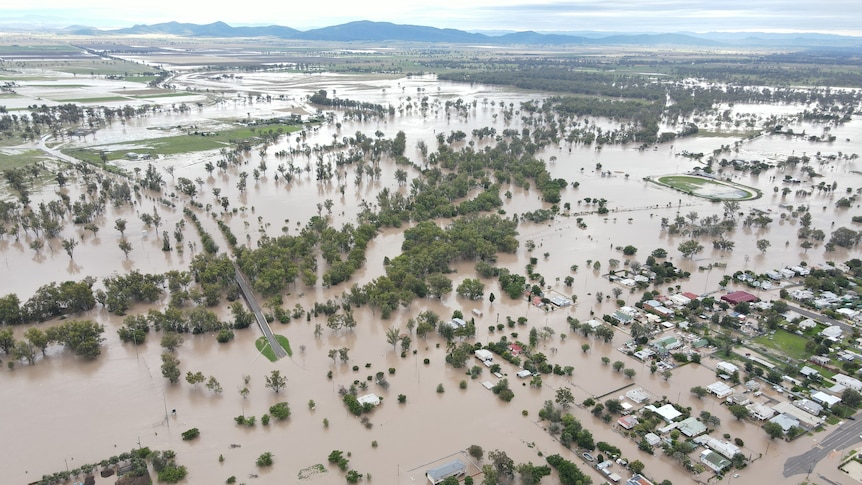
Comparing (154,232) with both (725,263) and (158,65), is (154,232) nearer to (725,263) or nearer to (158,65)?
(725,263)

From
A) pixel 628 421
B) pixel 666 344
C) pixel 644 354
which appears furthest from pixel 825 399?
pixel 628 421

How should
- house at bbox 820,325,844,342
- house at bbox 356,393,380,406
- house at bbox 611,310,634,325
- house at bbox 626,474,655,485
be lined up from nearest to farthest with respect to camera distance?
house at bbox 626,474,655,485 < house at bbox 356,393,380,406 < house at bbox 820,325,844,342 < house at bbox 611,310,634,325

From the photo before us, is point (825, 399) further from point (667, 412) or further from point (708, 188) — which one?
point (708, 188)

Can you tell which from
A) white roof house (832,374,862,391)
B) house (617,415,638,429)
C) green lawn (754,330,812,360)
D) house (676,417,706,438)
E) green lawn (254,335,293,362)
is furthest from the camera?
green lawn (254,335,293,362)

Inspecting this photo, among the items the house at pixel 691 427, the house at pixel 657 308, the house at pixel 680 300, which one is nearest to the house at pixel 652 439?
the house at pixel 691 427

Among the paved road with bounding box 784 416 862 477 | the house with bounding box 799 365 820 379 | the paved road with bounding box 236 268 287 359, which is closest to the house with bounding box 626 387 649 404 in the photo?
the paved road with bounding box 784 416 862 477

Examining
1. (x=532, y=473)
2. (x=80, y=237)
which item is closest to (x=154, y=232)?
(x=80, y=237)

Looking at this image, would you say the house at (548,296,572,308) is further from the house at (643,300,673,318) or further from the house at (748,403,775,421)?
the house at (748,403,775,421)
